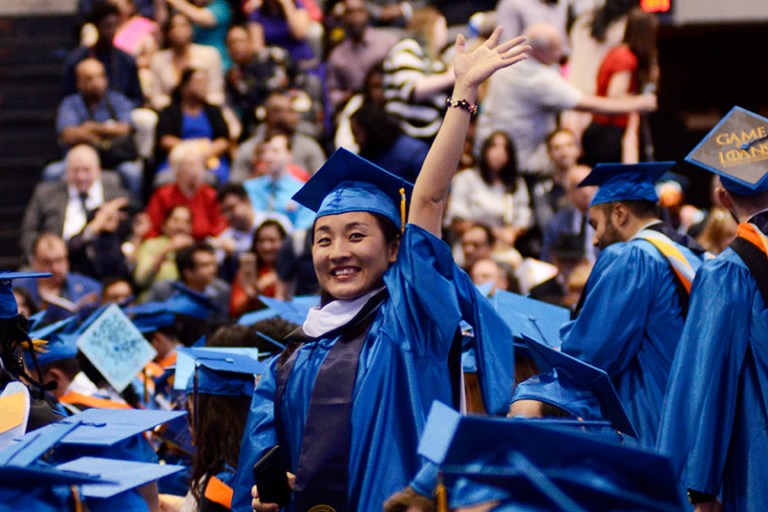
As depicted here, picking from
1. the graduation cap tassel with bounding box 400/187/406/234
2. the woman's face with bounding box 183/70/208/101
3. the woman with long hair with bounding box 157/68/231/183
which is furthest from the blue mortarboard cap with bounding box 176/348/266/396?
the woman's face with bounding box 183/70/208/101

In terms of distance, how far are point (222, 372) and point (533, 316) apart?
4.86 ft

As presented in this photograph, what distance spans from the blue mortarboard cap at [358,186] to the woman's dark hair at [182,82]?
790 cm

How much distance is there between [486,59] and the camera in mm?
4305

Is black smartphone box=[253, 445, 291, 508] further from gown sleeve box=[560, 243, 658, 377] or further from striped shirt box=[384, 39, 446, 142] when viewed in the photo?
striped shirt box=[384, 39, 446, 142]

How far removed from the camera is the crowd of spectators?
9742mm

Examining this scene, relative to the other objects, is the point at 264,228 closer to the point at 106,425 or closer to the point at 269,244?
the point at 269,244

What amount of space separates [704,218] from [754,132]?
5635 mm

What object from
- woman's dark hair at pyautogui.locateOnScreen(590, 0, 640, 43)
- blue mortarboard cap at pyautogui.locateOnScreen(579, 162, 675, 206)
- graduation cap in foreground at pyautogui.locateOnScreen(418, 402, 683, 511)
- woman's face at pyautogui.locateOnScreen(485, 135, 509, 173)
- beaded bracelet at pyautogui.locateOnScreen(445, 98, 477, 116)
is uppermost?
woman's dark hair at pyautogui.locateOnScreen(590, 0, 640, 43)

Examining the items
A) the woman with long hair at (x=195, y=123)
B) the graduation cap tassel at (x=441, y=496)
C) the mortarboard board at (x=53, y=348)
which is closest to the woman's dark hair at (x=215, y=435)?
the mortarboard board at (x=53, y=348)

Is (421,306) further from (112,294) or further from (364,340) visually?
(112,294)

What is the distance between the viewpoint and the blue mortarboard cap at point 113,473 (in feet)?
11.3

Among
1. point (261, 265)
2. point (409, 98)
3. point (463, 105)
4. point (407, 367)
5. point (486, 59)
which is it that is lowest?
point (261, 265)

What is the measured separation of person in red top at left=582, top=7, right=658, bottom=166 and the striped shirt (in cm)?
131

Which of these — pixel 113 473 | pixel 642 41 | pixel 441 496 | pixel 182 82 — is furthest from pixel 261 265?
pixel 441 496
